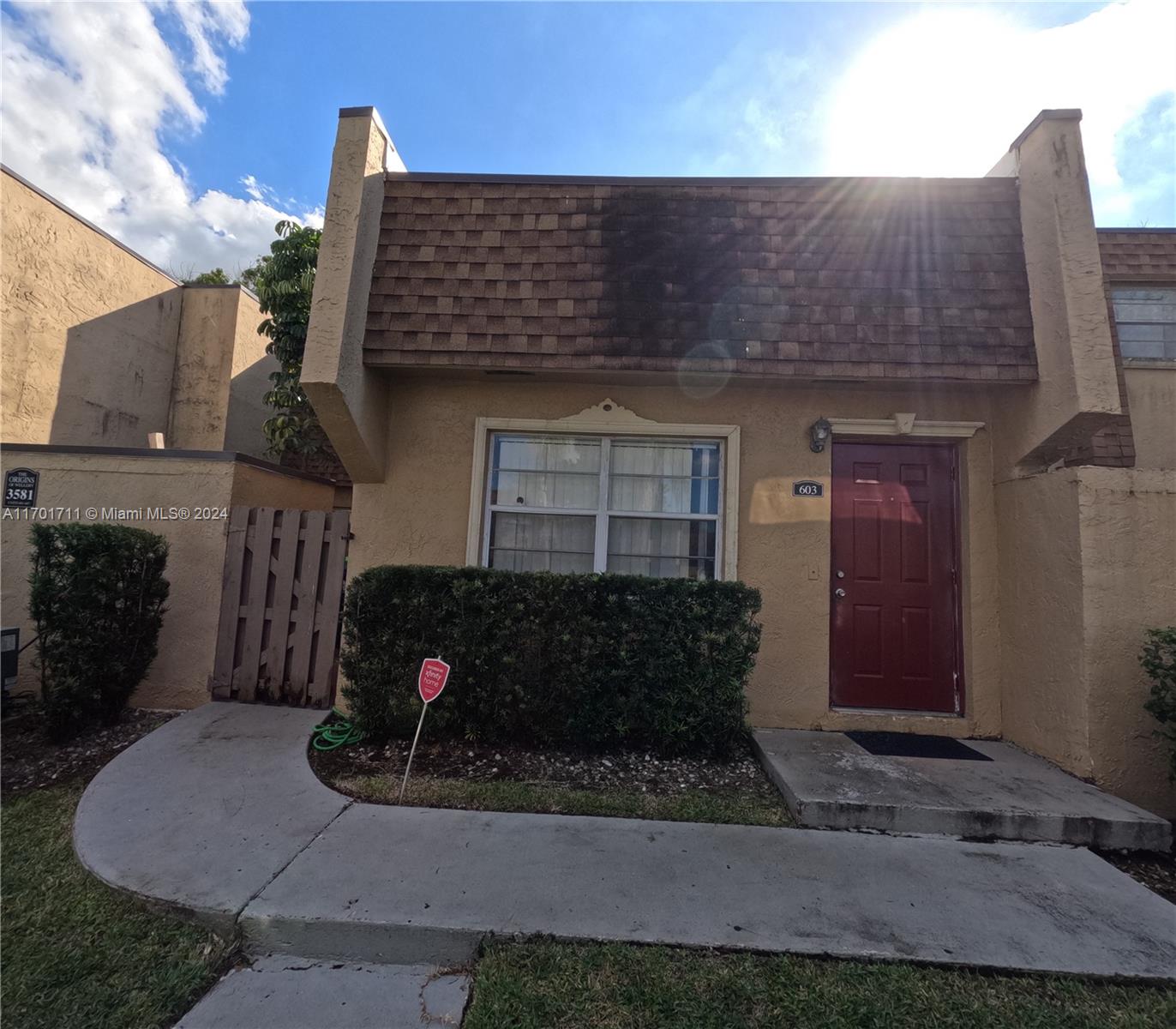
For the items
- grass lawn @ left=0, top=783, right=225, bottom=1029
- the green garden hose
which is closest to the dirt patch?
grass lawn @ left=0, top=783, right=225, bottom=1029

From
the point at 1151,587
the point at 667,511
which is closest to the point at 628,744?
the point at 667,511

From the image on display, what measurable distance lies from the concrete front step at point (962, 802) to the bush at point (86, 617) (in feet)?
17.3

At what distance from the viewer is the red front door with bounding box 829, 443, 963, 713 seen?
16.5 feet

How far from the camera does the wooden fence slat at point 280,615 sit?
5.28m

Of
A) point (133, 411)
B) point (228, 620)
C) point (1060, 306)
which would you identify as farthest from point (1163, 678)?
point (133, 411)

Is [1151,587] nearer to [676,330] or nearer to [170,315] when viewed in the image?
[676,330]

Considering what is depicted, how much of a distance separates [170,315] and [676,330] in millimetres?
9413

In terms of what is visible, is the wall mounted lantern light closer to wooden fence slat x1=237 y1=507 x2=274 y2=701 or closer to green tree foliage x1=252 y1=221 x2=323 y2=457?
wooden fence slat x1=237 y1=507 x2=274 y2=701

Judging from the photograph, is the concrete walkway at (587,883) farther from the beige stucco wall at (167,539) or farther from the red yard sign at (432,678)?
the beige stucco wall at (167,539)

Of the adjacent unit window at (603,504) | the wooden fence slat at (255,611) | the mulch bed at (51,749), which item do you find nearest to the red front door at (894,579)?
the adjacent unit window at (603,504)

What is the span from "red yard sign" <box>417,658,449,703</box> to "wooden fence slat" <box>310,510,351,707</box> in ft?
5.84

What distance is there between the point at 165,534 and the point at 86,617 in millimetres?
1111

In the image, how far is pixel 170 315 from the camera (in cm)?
973

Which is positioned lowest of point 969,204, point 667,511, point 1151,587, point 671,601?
point 671,601
